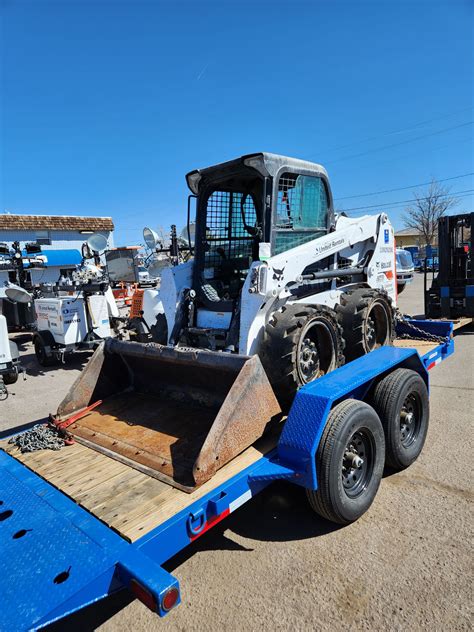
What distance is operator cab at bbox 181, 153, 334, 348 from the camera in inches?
170

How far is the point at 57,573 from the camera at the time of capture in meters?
2.04

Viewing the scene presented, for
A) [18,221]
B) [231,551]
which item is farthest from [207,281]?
[18,221]

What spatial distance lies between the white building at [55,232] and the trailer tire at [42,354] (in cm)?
1187

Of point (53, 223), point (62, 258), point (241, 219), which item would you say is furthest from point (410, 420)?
point (53, 223)

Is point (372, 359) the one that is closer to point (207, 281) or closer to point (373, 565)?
point (373, 565)

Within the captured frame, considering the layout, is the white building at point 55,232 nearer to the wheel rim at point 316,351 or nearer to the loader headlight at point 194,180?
the loader headlight at point 194,180

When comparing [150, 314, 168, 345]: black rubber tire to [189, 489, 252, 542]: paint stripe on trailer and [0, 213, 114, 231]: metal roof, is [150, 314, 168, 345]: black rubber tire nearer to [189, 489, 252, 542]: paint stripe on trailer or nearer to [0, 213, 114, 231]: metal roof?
[189, 489, 252, 542]: paint stripe on trailer

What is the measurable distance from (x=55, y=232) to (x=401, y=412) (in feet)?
86.9

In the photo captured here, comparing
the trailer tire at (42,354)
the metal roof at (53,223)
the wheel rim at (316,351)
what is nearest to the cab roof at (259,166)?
the wheel rim at (316,351)

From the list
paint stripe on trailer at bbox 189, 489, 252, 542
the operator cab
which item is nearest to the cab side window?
the operator cab

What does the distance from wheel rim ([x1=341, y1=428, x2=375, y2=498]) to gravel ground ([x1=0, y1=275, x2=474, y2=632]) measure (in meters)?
0.26

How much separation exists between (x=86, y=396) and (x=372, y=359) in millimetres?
2721

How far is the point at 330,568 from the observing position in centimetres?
282

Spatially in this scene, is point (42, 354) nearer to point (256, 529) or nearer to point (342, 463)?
point (256, 529)
